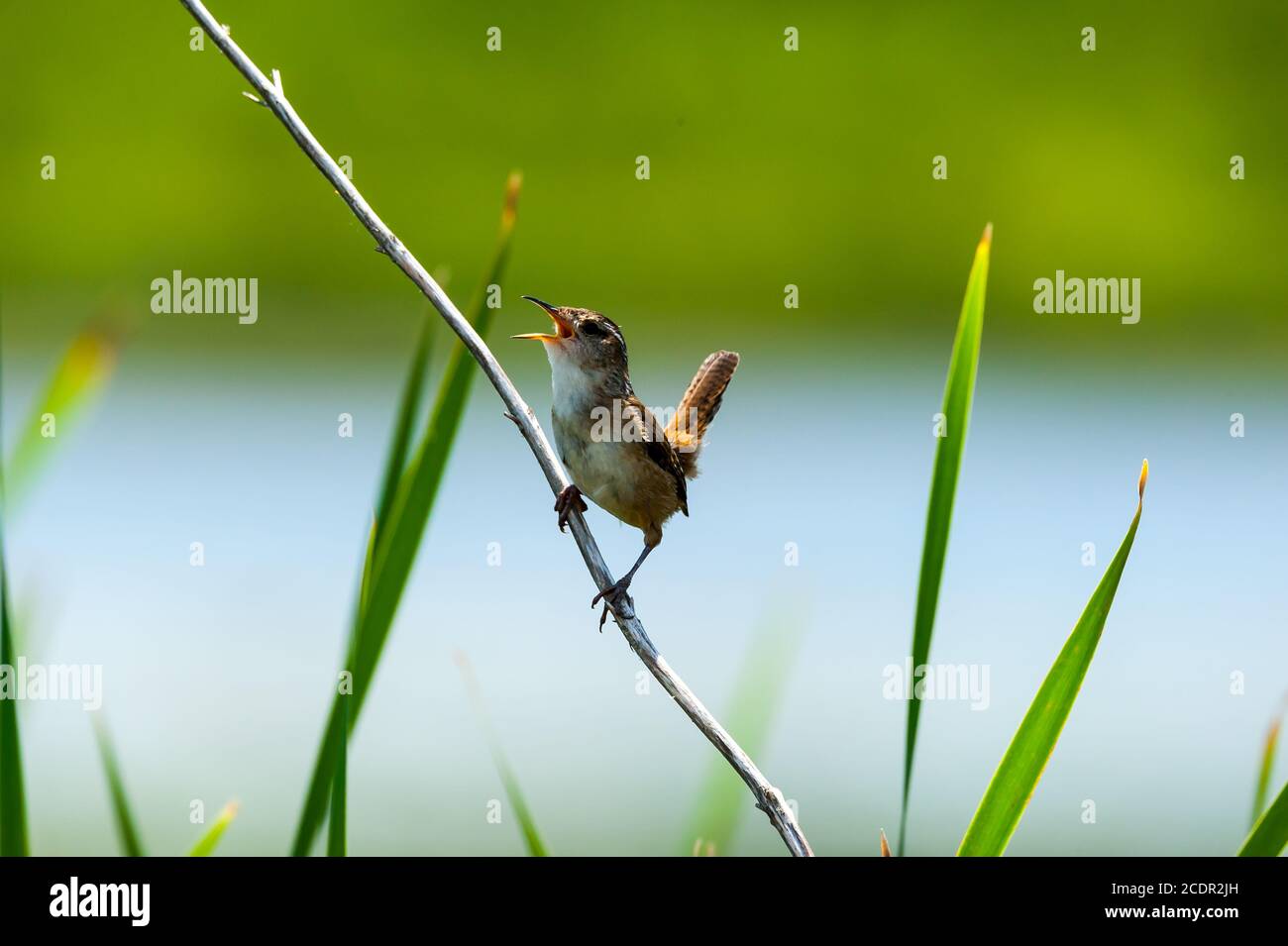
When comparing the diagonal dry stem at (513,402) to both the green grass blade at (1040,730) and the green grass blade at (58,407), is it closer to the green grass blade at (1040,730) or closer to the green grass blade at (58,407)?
the green grass blade at (1040,730)

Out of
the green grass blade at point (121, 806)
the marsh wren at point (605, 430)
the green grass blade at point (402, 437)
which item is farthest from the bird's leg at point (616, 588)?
the green grass blade at point (121, 806)

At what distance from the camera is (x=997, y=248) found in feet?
36.6

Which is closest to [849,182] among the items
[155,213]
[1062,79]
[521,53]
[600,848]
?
[1062,79]

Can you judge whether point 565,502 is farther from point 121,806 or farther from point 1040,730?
point 1040,730

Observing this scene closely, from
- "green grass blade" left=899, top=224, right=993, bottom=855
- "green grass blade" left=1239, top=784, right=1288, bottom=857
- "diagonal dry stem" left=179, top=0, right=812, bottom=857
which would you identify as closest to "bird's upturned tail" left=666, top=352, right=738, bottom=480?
"diagonal dry stem" left=179, top=0, right=812, bottom=857

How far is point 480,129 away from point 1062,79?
5.50 meters

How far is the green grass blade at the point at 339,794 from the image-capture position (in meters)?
1.69

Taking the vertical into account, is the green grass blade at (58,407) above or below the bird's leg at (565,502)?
above

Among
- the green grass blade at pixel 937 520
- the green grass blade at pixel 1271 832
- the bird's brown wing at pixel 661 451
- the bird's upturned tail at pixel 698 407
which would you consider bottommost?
the green grass blade at pixel 1271 832

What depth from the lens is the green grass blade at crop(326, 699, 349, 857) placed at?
1.69 meters

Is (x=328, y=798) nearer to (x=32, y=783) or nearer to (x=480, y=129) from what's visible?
(x=32, y=783)

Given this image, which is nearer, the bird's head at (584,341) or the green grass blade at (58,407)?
the green grass blade at (58,407)

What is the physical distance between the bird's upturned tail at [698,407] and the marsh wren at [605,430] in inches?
15.5

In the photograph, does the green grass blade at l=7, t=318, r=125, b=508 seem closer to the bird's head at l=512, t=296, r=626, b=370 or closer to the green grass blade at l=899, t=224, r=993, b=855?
the bird's head at l=512, t=296, r=626, b=370
